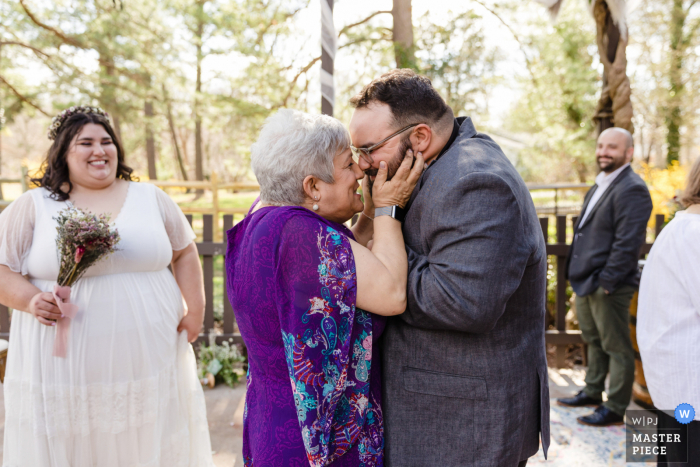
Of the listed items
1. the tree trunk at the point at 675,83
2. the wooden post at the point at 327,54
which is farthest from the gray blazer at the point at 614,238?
the tree trunk at the point at 675,83

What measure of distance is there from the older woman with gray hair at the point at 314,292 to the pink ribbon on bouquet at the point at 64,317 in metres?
1.17

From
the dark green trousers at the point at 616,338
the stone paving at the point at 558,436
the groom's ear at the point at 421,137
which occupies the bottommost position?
the stone paving at the point at 558,436

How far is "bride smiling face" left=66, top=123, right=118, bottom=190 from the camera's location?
2613 mm

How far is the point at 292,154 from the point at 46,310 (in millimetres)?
1652

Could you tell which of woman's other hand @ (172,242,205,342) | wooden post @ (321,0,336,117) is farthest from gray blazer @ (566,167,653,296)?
woman's other hand @ (172,242,205,342)

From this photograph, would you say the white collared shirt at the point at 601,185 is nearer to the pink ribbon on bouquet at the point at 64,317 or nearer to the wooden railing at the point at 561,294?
the wooden railing at the point at 561,294

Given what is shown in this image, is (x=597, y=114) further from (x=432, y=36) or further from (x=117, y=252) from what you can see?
(x=117, y=252)

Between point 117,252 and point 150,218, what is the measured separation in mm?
292

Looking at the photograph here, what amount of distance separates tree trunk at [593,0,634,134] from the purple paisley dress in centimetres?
520

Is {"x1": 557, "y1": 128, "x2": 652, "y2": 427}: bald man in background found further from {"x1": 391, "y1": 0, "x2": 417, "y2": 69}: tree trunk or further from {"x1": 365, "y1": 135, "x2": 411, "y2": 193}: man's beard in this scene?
{"x1": 391, "y1": 0, "x2": 417, "y2": 69}: tree trunk

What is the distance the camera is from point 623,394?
3758 mm

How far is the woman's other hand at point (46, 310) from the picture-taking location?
2.30 meters

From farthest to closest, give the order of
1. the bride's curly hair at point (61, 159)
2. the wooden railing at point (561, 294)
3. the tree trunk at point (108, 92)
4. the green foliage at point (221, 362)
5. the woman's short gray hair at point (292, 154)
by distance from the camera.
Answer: the tree trunk at point (108, 92)
the wooden railing at point (561, 294)
the green foliage at point (221, 362)
the bride's curly hair at point (61, 159)
the woman's short gray hair at point (292, 154)

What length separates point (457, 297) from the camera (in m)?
1.37
